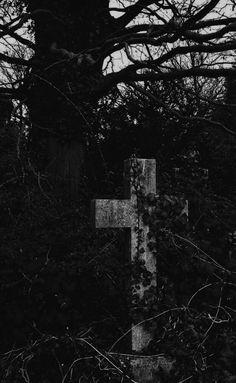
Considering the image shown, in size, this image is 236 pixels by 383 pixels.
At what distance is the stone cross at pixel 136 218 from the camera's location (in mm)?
3916

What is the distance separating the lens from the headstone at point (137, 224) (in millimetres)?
3873

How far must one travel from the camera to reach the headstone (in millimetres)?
3873

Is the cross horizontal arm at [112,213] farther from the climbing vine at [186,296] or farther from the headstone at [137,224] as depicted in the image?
the climbing vine at [186,296]

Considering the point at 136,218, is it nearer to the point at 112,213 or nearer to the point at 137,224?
the point at 137,224

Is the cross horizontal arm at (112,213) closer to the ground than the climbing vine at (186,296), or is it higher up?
higher up

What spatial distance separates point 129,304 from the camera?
390 centimetres

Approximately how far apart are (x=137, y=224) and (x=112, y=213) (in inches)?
8.4

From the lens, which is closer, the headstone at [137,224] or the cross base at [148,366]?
the cross base at [148,366]

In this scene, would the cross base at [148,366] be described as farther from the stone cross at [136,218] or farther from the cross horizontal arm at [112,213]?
the cross horizontal arm at [112,213]

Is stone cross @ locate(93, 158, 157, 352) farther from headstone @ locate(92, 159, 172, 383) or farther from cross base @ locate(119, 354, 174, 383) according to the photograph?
cross base @ locate(119, 354, 174, 383)

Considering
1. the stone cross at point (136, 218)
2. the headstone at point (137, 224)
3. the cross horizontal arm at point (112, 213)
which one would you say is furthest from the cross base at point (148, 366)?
the cross horizontal arm at point (112, 213)

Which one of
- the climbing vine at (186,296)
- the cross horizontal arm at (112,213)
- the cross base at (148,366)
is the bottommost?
the cross base at (148,366)

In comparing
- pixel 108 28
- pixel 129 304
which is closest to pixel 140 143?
pixel 108 28

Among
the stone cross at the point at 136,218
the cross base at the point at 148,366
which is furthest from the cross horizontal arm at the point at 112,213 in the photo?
the cross base at the point at 148,366
